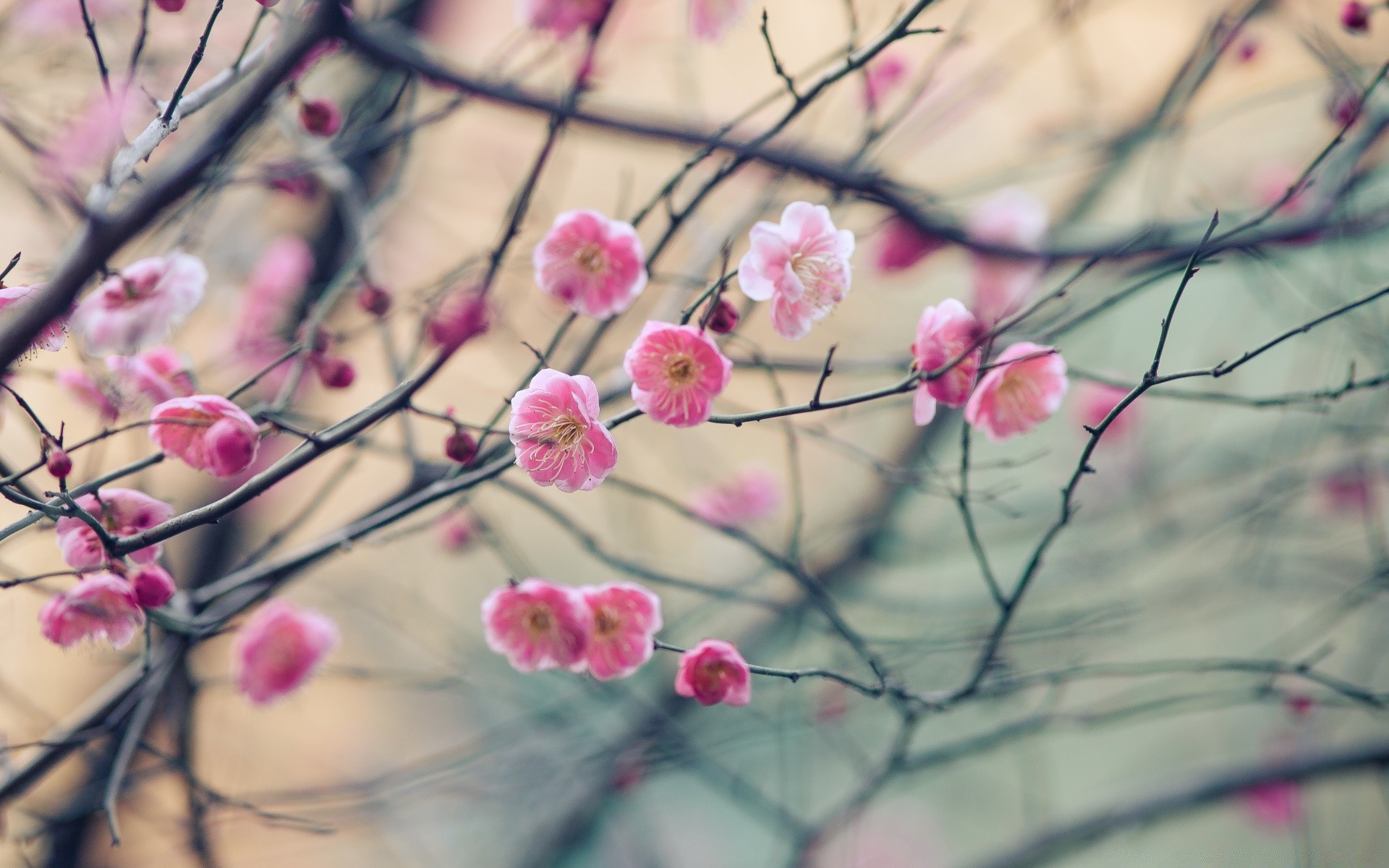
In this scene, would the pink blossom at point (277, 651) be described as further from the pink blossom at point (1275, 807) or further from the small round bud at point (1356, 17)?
the pink blossom at point (1275, 807)

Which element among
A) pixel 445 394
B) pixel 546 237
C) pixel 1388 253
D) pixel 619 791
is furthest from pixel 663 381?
pixel 1388 253

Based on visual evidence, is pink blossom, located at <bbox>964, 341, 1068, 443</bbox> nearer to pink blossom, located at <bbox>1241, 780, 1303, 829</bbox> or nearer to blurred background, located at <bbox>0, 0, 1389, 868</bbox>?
blurred background, located at <bbox>0, 0, 1389, 868</bbox>

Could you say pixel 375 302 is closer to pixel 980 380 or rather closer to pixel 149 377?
pixel 149 377

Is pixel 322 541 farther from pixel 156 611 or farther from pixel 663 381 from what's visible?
pixel 663 381

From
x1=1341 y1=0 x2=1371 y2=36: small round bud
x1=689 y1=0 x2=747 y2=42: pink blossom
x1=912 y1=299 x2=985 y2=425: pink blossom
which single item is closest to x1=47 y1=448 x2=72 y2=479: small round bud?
x1=912 y1=299 x2=985 y2=425: pink blossom

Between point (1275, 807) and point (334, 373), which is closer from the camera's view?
point (334, 373)

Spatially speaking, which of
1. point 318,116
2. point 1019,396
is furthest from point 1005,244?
point 318,116

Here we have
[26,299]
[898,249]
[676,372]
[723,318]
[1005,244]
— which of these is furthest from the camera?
[898,249]
